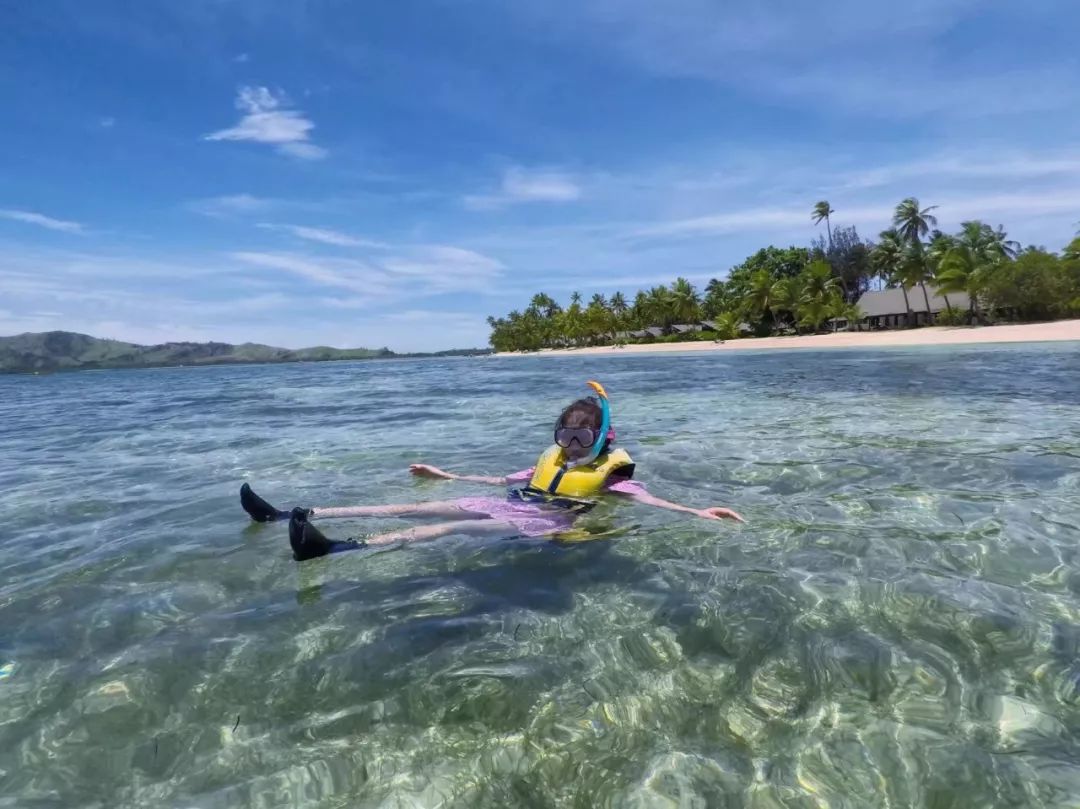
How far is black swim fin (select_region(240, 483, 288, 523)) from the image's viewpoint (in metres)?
6.20

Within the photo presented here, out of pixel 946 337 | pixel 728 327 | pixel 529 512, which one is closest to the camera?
pixel 529 512

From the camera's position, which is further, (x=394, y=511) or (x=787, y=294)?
(x=787, y=294)

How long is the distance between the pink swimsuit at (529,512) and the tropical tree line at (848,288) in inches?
2496

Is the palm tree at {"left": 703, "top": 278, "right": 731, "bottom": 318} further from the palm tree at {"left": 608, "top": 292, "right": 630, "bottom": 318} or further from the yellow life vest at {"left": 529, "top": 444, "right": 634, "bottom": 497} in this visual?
the yellow life vest at {"left": 529, "top": 444, "right": 634, "bottom": 497}

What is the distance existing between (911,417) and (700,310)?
284 ft

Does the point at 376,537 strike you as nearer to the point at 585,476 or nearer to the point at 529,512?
the point at 529,512

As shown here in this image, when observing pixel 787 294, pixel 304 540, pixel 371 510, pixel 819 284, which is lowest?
pixel 371 510

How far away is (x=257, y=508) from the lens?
6.26 meters

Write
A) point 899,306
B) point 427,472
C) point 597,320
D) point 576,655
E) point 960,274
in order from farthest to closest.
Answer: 1. point 597,320
2. point 899,306
3. point 960,274
4. point 427,472
5. point 576,655

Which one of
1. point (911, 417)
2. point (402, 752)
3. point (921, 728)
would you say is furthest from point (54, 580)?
point (911, 417)

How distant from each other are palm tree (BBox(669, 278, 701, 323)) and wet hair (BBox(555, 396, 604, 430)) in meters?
92.9

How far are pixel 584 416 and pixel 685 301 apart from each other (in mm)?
93097

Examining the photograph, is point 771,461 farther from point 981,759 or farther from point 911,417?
point 981,759

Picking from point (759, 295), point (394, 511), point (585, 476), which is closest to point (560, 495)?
point (585, 476)
